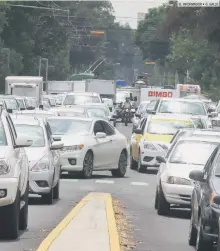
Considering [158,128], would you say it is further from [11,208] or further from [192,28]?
[192,28]

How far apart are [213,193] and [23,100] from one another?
125 ft

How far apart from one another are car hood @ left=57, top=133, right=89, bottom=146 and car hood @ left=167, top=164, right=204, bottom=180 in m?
7.75

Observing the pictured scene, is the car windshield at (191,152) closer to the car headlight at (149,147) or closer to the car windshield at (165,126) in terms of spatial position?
the car headlight at (149,147)

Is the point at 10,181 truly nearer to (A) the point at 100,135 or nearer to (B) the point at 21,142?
(B) the point at 21,142

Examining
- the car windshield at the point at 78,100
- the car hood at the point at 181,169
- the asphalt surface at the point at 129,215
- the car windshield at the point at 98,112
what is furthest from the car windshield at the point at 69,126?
the car windshield at the point at 78,100

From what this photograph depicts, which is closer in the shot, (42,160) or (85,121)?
(42,160)

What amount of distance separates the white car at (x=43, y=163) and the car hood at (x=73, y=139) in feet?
17.9

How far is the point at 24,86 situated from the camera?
66.8 meters

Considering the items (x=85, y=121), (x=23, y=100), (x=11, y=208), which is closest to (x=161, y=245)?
(x=11, y=208)

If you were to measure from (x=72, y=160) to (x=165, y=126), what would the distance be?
5.80 metres

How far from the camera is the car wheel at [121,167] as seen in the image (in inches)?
1130

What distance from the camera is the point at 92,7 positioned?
533 feet

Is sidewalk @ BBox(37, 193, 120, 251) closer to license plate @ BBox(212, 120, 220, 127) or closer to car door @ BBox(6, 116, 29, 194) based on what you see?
car door @ BBox(6, 116, 29, 194)

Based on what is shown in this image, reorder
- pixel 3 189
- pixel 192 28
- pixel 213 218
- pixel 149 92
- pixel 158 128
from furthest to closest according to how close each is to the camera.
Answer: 1. pixel 149 92
2. pixel 192 28
3. pixel 158 128
4. pixel 3 189
5. pixel 213 218
